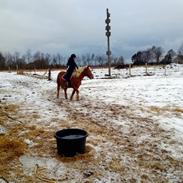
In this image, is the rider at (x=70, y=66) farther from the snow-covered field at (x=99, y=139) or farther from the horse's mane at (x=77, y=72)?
the snow-covered field at (x=99, y=139)

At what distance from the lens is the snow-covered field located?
23.1ft

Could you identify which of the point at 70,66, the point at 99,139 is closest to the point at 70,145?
the point at 99,139

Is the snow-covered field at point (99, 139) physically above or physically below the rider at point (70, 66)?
below

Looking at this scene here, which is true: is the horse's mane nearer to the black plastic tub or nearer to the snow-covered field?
the snow-covered field

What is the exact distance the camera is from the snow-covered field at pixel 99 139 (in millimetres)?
7027

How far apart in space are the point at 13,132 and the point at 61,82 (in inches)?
259

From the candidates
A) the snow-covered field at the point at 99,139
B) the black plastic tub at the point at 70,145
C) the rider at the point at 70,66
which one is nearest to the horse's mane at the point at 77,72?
the rider at the point at 70,66

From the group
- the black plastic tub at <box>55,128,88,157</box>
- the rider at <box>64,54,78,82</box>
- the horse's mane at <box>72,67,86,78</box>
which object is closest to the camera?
the black plastic tub at <box>55,128,88,157</box>

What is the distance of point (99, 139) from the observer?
8.86m

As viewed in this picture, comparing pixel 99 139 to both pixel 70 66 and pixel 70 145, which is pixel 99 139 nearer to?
pixel 70 145

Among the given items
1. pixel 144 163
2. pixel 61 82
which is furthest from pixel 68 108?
pixel 144 163

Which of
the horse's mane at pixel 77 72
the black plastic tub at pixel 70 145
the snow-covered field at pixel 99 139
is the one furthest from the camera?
the horse's mane at pixel 77 72

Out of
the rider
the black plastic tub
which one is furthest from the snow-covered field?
the rider

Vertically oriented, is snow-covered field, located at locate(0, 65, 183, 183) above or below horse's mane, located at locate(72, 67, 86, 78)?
below
